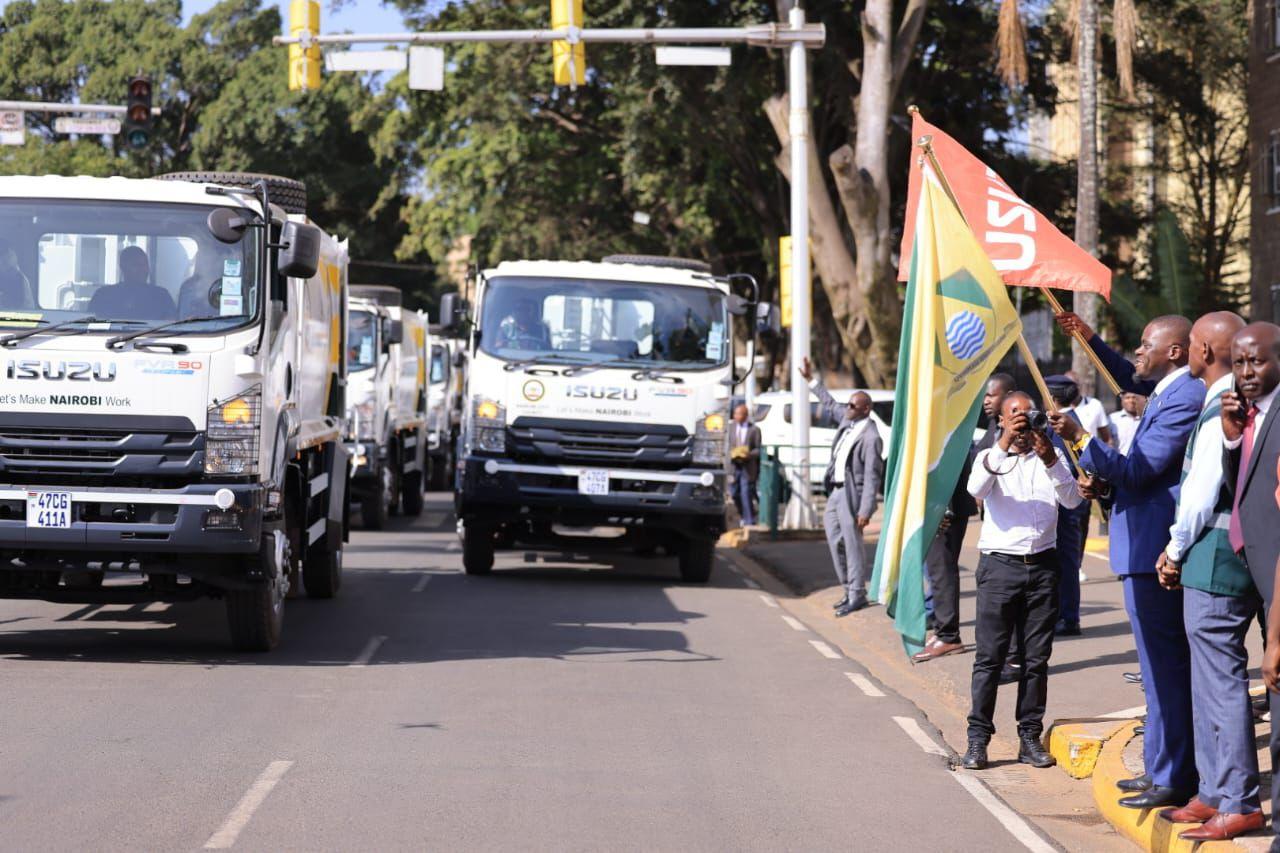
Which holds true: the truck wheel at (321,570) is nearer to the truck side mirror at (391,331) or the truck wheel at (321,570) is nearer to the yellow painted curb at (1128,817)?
the yellow painted curb at (1128,817)

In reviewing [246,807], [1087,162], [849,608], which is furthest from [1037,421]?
[1087,162]

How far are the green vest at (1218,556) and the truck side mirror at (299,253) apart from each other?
6045 mm

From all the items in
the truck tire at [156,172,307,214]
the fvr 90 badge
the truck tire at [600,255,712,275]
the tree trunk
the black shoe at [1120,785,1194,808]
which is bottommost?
the black shoe at [1120,785,1194,808]

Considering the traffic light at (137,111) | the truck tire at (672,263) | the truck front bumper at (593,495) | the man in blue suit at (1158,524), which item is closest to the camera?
the man in blue suit at (1158,524)

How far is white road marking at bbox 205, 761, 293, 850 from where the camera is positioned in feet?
22.0

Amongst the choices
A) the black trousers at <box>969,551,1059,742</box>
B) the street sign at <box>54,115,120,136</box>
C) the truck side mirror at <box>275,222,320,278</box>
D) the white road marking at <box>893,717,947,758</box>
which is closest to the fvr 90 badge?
the truck side mirror at <box>275,222,320,278</box>

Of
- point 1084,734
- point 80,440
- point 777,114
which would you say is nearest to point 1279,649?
point 1084,734

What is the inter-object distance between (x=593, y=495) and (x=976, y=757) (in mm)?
8333

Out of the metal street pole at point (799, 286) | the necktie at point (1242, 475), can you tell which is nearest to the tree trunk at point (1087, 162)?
the metal street pole at point (799, 286)

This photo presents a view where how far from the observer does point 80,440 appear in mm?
10773

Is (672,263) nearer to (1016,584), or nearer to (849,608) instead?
(849,608)

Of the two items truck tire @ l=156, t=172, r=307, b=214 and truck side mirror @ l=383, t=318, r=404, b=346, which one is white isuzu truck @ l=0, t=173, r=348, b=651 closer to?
truck tire @ l=156, t=172, r=307, b=214

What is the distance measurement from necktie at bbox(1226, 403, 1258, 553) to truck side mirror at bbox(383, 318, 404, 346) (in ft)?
57.4

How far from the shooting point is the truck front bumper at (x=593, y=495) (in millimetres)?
16844
